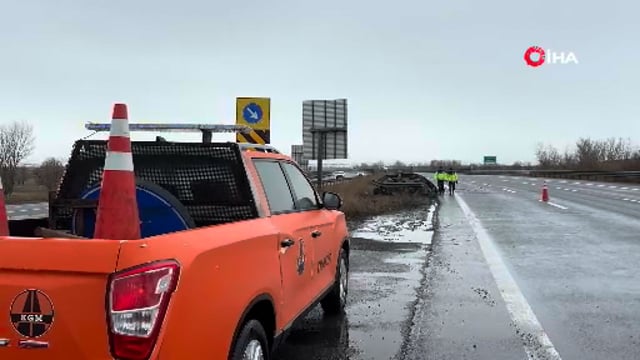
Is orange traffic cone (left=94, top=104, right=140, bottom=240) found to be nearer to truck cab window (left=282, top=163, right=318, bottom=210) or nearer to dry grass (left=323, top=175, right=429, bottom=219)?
truck cab window (left=282, top=163, right=318, bottom=210)

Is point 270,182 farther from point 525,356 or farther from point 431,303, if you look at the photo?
point 431,303

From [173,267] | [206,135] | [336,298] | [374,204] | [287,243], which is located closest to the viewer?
[173,267]

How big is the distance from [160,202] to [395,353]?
8.47ft

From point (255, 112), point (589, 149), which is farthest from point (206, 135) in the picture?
point (589, 149)

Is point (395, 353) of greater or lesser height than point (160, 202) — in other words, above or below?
below

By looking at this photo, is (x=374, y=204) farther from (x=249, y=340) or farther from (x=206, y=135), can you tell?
(x=249, y=340)

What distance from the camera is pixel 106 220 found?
9.95 ft

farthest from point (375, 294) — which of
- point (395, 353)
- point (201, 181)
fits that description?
point (201, 181)

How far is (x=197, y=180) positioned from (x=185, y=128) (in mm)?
612

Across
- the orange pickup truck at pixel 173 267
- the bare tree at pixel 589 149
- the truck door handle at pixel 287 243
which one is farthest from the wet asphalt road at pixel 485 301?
the bare tree at pixel 589 149

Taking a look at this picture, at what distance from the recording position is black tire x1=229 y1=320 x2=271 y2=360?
342 centimetres

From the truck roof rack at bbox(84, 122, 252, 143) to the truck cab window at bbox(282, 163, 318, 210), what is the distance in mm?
790

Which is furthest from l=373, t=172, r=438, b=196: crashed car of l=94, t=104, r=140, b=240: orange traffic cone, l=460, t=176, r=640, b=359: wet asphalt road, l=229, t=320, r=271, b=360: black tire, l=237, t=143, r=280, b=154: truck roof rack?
l=94, t=104, r=140, b=240: orange traffic cone

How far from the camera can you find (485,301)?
7531mm
